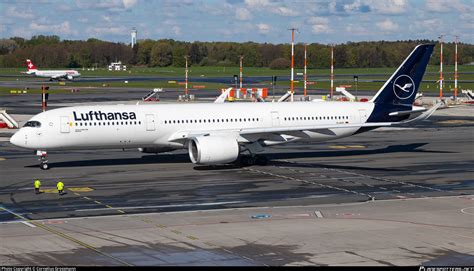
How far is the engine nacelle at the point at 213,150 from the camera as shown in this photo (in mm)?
50875

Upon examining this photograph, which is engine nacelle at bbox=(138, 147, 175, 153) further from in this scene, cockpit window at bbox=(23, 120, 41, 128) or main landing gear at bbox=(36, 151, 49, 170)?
cockpit window at bbox=(23, 120, 41, 128)

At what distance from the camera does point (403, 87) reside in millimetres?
61344

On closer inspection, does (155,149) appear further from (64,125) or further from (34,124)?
(34,124)

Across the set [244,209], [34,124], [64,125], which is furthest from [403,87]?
[34,124]

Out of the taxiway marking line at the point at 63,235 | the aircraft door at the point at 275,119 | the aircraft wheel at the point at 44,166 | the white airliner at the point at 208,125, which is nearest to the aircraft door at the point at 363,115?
the white airliner at the point at 208,125

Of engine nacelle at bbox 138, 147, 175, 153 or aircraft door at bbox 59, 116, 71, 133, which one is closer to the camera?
aircraft door at bbox 59, 116, 71, 133

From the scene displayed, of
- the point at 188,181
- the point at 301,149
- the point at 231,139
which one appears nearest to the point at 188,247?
the point at 188,181

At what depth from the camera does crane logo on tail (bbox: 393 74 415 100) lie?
200 feet

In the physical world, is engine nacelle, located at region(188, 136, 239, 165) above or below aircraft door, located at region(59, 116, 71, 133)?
below

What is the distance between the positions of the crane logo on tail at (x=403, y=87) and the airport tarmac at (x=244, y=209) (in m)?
4.50

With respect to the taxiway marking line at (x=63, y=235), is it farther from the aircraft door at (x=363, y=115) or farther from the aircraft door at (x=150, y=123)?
the aircraft door at (x=363, y=115)

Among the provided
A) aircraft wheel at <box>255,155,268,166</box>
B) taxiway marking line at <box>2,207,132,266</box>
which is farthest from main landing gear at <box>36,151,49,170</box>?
aircraft wheel at <box>255,155,268,166</box>

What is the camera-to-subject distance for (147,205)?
40750 mm

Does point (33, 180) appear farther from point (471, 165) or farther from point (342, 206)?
point (471, 165)
